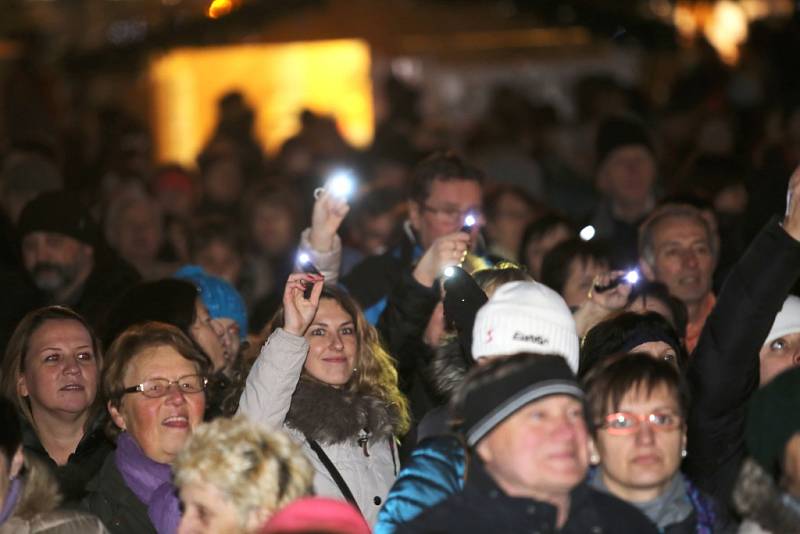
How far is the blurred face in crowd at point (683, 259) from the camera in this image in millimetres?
8383

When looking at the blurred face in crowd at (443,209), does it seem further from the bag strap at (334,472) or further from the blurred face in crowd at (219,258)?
the bag strap at (334,472)

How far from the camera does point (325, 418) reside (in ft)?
21.5

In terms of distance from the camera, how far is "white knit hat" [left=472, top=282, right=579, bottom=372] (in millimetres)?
5645

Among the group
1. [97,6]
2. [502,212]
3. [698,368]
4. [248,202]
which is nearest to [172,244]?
[248,202]

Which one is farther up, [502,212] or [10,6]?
[10,6]

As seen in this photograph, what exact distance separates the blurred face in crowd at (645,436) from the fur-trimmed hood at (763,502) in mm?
237

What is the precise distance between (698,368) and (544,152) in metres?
8.97

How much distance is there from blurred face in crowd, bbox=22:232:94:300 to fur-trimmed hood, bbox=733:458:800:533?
187 inches

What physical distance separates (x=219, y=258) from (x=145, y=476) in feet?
13.7

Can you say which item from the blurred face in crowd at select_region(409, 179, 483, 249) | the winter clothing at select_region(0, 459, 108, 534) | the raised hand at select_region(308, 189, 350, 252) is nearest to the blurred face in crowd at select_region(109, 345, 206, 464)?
the winter clothing at select_region(0, 459, 108, 534)

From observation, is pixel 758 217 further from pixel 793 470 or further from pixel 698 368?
pixel 793 470

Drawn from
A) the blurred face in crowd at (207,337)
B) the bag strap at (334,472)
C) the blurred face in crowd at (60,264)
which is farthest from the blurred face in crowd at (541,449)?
the blurred face in crowd at (60,264)

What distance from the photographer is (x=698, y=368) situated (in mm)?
6137

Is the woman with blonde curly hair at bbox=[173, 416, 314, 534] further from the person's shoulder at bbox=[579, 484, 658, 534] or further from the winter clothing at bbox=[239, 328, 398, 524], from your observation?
the winter clothing at bbox=[239, 328, 398, 524]
